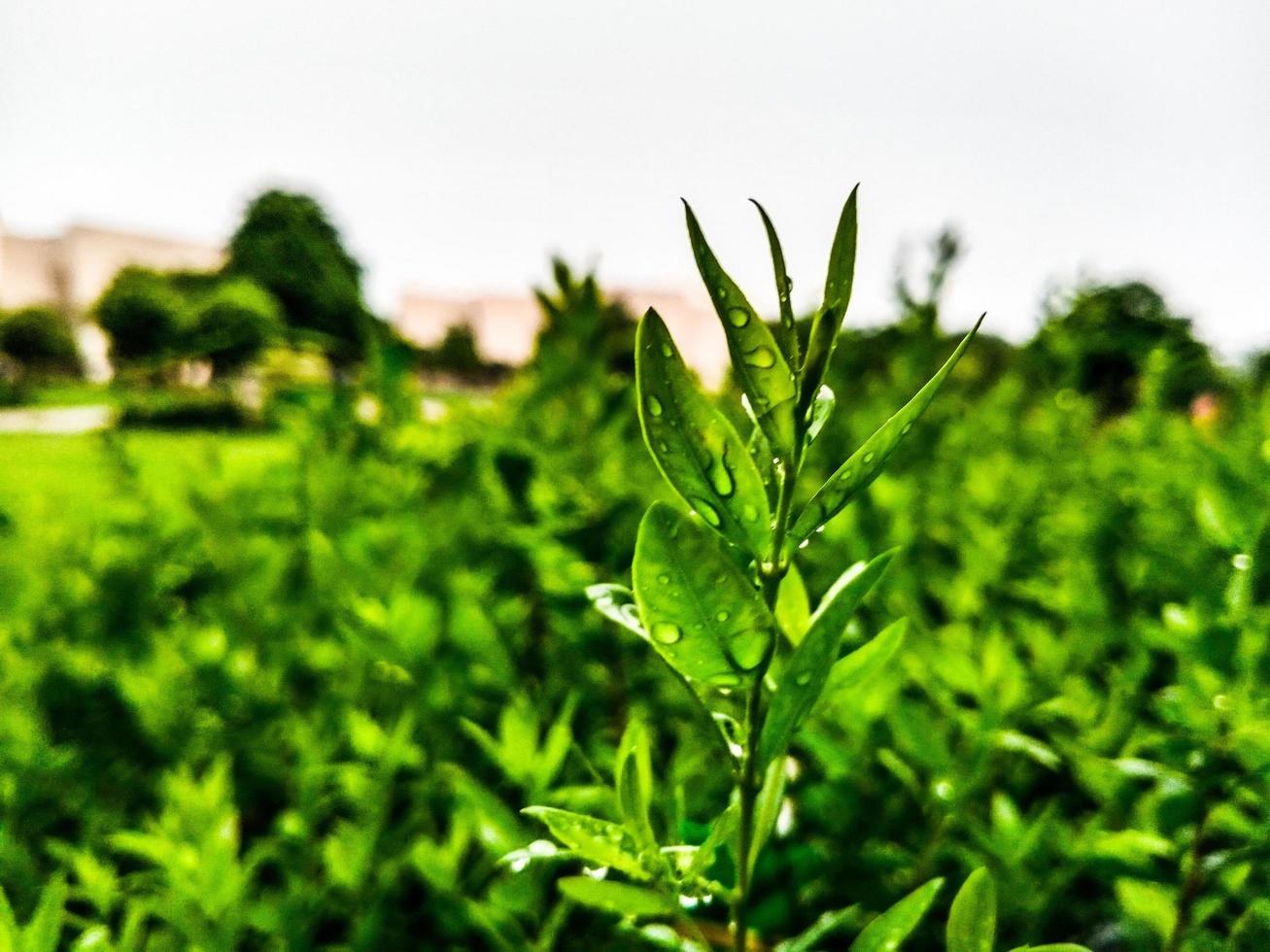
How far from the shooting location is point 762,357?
1.34 feet

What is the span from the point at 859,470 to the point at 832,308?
8 centimetres

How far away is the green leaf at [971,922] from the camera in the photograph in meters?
0.43

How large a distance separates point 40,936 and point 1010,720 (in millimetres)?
897

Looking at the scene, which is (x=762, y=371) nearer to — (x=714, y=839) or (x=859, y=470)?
(x=859, y=470)

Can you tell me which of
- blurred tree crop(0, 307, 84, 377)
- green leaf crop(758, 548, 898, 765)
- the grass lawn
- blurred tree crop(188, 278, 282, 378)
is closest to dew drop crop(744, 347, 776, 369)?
green leaf crop(758, 548, 898, 765)

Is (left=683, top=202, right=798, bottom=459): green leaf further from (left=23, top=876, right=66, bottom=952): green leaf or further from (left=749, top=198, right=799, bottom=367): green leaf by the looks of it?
(left=23, top=876, right=66, bottom=952): green leaf

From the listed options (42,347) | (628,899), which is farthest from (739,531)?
(42,347)

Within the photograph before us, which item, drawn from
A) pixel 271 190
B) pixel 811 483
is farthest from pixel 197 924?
pixel 271 190

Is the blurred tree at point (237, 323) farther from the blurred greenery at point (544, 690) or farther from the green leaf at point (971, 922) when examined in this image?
the green leaf at point (971, 922)

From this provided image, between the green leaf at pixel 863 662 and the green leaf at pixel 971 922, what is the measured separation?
12cm

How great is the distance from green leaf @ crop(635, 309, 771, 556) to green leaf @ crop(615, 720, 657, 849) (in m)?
0.13

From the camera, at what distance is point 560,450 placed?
4.59 ft

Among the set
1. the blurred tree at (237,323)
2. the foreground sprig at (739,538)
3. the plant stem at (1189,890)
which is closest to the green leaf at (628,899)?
the foreground sprig at (739,538)

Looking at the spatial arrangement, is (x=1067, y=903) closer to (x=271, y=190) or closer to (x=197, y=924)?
(x=197, y=924)
